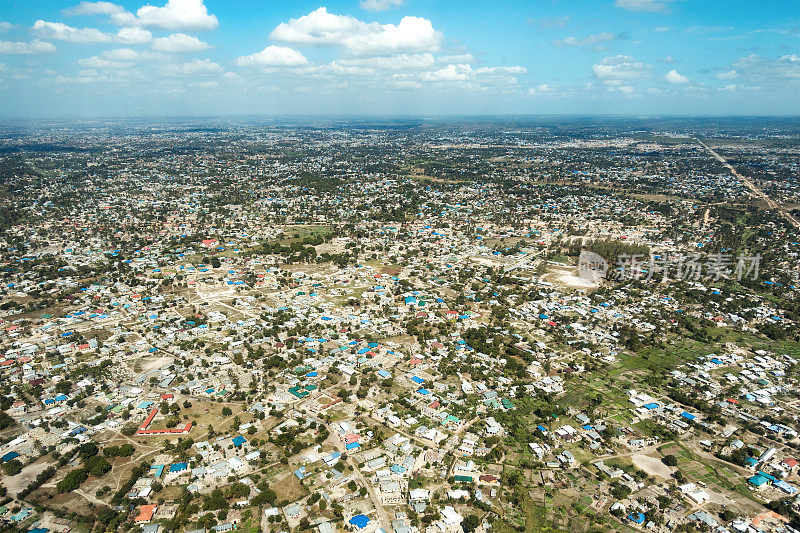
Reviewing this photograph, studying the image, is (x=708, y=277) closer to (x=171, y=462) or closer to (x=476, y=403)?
(x=476, y=403)

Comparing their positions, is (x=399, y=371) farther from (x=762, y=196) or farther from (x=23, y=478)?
(x=762, y=196)

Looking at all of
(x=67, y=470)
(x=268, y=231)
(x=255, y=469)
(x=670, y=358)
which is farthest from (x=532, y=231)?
(x=67, y=470)

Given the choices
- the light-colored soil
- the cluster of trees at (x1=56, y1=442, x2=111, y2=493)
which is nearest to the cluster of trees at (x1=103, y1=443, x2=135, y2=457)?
the cluster of trees at (x1=56, y1=442, x2=111, y2=493)

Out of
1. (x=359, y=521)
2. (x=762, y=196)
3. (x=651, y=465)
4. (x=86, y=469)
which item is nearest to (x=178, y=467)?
(x=86, y=469)

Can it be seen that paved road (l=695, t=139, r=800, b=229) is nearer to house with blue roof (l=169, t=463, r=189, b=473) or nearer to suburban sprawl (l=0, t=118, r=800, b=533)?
suburban sprawl (l=0, t=118, r=800, b=533)

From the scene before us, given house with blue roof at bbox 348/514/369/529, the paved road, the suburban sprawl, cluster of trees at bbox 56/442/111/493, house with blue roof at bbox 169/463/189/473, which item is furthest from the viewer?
the paved road

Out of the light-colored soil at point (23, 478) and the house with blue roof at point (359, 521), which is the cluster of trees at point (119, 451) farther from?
the house with blue roof at point (359, 521)

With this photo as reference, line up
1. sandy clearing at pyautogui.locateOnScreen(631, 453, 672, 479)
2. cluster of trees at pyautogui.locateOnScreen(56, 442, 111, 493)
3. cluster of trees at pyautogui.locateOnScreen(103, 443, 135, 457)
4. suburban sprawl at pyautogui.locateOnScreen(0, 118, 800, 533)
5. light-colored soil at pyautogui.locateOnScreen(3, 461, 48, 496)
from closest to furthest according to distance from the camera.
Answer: suburban sprawl at pyautogui.locateOnScreen(0, 118, 800, 533) → cluster of trees at pyautogui.locateOnScreen(56, 442, 111, 493) → light-colored soil at pyautogui.locateOnScreen(3, 461, 48, 496) → sandy clearing at pyautogui.locateOnScreen(631, 453, 672, 479) → cluster of trees at pyautogui.locateOnScreen(103, 443, 135, 457)

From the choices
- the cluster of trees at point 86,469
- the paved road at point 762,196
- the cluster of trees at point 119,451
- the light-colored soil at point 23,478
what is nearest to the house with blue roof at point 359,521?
the cluster of trees at point 119,451
